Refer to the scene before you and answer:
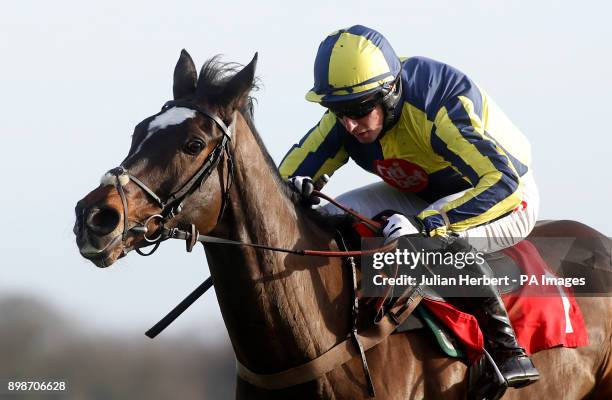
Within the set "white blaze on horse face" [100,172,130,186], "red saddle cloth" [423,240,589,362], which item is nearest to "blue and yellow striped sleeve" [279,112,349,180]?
"red saddle cloth" [423,240,589,362]

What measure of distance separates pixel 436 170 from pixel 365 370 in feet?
4.45

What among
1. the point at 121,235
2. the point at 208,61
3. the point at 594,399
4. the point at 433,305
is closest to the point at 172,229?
the point at 121,235

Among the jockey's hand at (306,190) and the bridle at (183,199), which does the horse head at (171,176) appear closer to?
the bridle at (183,199)

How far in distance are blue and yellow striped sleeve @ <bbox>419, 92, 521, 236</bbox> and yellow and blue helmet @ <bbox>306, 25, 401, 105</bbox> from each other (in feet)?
1.25

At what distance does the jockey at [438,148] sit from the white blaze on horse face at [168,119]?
913 millimetres

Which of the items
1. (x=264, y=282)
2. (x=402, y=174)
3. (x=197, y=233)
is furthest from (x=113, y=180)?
(x=402, y=174)

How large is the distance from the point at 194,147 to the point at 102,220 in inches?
23.3

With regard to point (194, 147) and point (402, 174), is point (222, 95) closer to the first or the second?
point (194, 147)

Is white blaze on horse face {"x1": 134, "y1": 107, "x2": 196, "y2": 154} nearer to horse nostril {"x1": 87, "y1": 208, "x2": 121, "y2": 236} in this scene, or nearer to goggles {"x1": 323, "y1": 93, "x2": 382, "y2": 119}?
horse nostril {"x1": 87, "y1": 208, "x2": 121, "y2": 236}

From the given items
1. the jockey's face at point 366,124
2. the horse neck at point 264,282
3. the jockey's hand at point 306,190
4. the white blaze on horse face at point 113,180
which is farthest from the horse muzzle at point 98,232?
the jockey's face at point 366,124

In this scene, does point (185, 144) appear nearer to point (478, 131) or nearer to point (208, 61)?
point (208, 61)

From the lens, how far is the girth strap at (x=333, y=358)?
19.5 feet

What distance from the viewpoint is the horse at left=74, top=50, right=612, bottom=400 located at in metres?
5.54

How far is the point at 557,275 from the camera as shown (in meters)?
7.06
